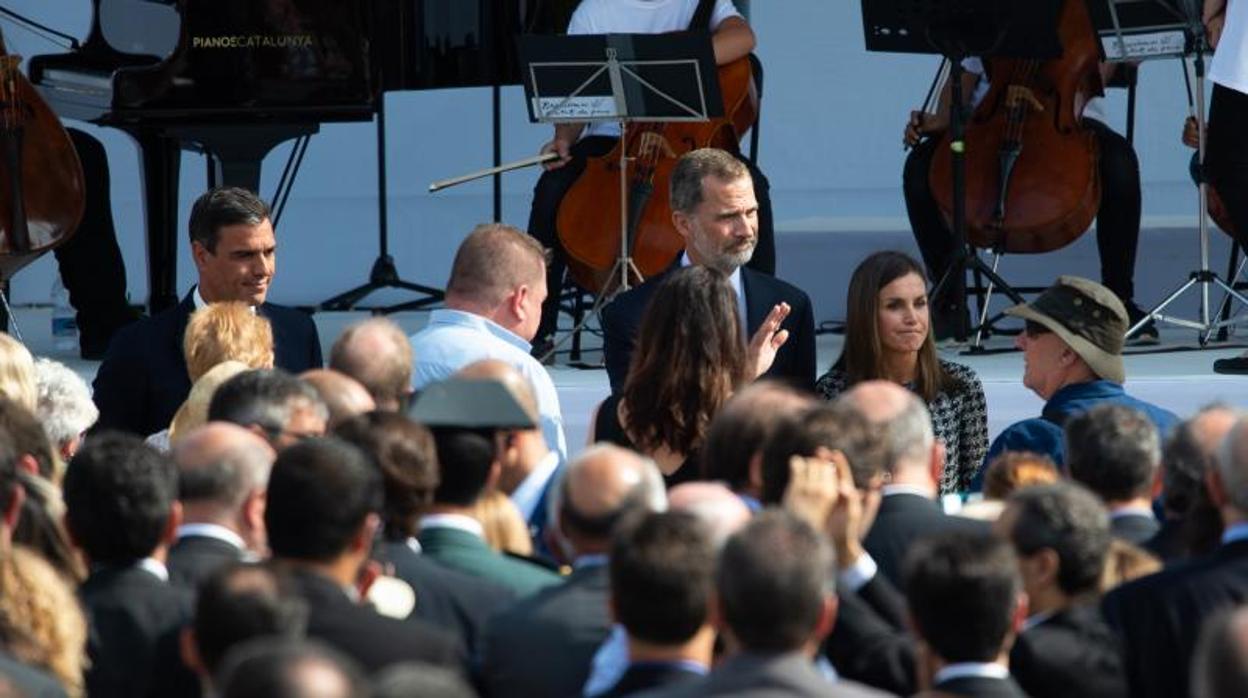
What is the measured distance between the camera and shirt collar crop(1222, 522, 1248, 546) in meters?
3.57

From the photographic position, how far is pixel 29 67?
874cm

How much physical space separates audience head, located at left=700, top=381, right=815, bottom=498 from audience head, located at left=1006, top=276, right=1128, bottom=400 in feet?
5.60

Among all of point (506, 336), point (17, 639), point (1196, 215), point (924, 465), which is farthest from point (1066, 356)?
point (1196, 215)

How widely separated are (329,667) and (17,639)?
1.01 m

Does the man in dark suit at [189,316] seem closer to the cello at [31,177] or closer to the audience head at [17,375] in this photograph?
the audience head at [17,375]

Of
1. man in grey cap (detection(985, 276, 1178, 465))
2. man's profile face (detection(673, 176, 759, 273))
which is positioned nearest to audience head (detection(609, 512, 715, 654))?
man in grey cap (detection(985, 276, 1178, 465))

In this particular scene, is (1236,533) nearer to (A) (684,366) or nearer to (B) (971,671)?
(B) (971,671)

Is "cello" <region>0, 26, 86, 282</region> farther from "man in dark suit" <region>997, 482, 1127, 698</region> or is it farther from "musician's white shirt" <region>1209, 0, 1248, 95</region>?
"man in dark suit" <region>997, 482, 1127, 698</region>

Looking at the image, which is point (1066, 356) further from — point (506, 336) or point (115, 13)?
point (115, 13)

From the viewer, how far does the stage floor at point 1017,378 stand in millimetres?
7422

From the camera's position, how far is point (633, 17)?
880 cm

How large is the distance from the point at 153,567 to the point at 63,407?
1.40 m

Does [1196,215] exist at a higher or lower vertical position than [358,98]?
lower

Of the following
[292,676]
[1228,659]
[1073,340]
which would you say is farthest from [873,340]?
[292,676]
